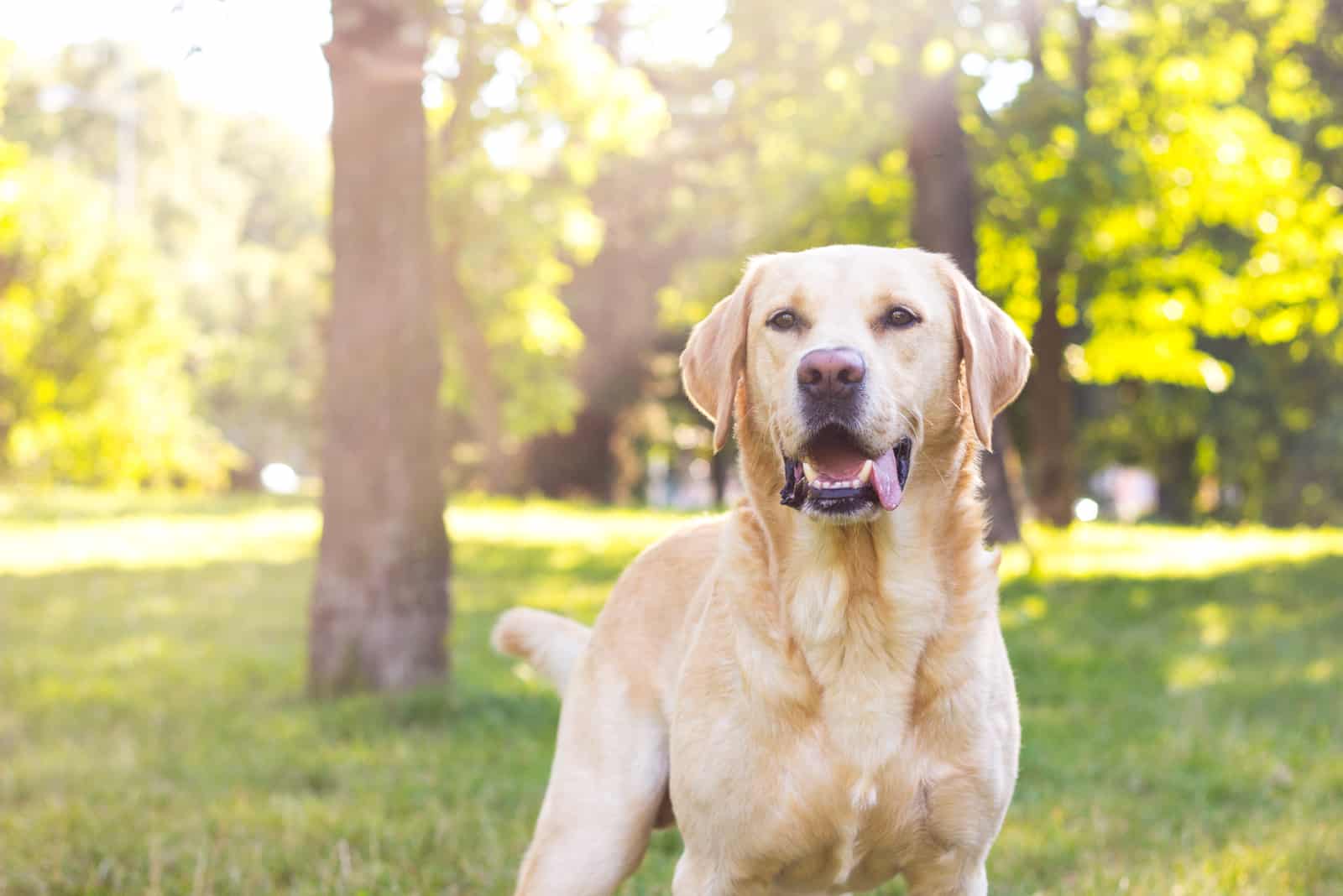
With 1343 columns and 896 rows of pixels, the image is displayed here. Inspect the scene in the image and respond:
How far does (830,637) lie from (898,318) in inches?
29.8

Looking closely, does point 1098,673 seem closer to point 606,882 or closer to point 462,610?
point 462,610

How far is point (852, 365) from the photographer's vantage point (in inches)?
116

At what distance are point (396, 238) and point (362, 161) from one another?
45 centimetres

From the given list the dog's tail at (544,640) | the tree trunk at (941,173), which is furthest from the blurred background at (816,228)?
the dog's tail at (544,640)

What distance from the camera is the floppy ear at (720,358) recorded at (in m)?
3.35

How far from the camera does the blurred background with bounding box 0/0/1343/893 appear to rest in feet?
18.6

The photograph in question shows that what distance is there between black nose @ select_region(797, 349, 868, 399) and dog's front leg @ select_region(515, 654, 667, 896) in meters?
1.01

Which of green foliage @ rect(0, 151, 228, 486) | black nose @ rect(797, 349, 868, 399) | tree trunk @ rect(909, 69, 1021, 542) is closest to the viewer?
black nose @ rect(797, 349, 868, 399)

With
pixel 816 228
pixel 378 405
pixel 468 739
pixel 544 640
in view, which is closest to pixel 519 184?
pixel 816 228

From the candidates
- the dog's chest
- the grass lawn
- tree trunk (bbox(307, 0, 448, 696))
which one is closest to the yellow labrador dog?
the dog's chest

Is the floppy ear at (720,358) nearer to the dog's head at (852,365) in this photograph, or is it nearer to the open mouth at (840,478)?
the dog's head at (852,365)

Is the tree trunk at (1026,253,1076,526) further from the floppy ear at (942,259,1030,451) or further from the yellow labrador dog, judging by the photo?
the yellow labrador dog

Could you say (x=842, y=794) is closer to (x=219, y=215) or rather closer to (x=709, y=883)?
(x=709, y=883)

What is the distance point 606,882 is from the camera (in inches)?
135
